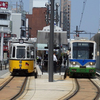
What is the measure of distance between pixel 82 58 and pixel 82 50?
60cm

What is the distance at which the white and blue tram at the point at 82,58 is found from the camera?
21.8m

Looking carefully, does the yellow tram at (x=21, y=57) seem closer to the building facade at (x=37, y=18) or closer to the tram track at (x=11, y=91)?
the tram track at (x=11, y=91)

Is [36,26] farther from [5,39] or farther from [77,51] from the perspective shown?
[77,51]

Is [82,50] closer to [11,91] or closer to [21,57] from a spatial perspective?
[21,57]

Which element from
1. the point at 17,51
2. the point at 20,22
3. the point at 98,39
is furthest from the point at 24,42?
the point at 20,22

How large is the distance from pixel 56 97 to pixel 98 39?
77.7 ft

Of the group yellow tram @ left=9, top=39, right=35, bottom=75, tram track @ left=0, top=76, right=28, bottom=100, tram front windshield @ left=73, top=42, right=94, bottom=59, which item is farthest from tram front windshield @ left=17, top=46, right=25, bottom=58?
tram track @ left=0, top=76, right=28, bottom=100

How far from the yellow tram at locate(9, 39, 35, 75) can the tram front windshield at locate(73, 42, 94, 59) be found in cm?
337

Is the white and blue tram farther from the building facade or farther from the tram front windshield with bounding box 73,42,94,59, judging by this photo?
the building facade

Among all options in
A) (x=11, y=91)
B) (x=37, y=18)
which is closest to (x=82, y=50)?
(x=11, y=91)

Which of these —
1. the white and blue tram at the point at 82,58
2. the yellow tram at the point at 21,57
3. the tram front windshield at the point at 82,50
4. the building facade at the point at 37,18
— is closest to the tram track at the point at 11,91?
the yellow tram at the point at 21,57

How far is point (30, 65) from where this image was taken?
2308 cm

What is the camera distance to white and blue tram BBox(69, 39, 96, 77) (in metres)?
21.8

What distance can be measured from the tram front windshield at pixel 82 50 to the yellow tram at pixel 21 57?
337 cm
